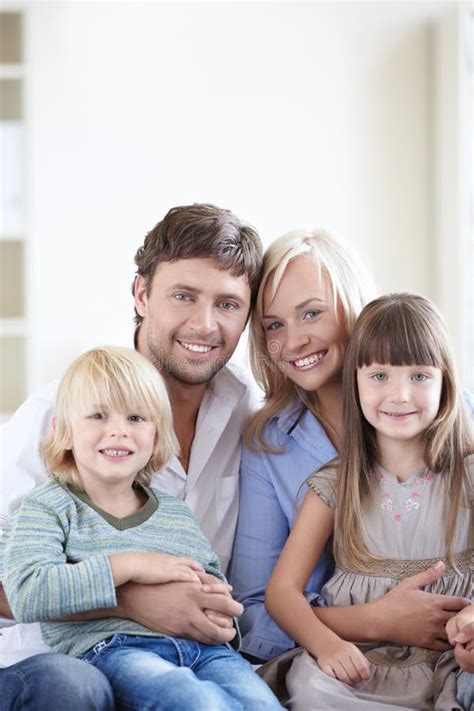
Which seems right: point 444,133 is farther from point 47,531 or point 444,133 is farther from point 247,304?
point 47,531

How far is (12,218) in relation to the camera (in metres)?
4.16

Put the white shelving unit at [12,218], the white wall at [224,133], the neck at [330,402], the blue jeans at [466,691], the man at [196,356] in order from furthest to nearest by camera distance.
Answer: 1. the white wall at [224,133]
2. the white shelving unit at [12,218]
3. the neck at [330,402]
4. the man at [196,356]
5. the blue jeans at [466,691]

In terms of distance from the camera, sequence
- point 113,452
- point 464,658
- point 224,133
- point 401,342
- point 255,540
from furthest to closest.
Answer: point 224,133 → point 255,540 → point 401,342 → point 113,452 → point 464,658

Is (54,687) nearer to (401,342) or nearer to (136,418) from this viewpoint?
(136,418)

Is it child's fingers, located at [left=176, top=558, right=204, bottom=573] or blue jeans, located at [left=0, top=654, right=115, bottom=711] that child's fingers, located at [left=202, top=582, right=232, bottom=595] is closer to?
child's fingers, located at [left=176, top=558, right=204, bottom=573]

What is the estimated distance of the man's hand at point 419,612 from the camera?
1.62 m

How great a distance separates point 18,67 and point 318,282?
8.62 ft

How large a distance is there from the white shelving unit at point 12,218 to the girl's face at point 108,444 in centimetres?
267

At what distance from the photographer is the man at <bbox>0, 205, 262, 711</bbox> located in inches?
73.6

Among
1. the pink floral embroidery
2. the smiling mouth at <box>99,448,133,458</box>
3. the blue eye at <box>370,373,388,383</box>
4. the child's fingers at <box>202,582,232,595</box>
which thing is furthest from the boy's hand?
the blue eye at <box>370,373,388,383</box>

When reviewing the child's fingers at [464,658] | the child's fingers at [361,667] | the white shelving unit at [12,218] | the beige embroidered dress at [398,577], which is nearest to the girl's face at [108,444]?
the beige embroidered dress at [398,577]

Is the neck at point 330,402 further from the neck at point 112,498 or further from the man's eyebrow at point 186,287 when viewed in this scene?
the neck at point 112,498

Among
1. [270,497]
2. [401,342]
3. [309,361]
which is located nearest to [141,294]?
[309,361]

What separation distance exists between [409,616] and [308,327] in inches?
23.2
